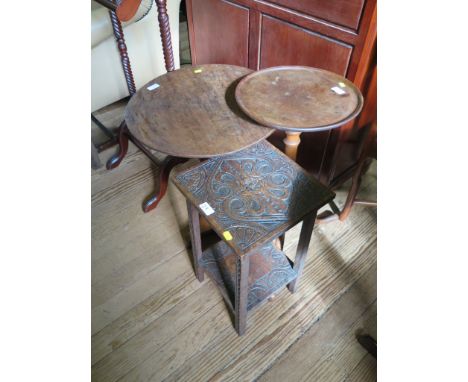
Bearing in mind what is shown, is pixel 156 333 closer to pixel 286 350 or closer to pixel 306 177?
pixel 286 350

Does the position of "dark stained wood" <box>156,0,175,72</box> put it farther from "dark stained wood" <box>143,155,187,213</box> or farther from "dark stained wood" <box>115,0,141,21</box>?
"dark stained wood" <box>143,155,187,213</box>

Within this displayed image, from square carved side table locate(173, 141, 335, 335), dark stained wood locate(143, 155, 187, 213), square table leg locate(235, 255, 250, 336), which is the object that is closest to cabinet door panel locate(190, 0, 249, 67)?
dark stained wood locate(143, 155, 187, 213)

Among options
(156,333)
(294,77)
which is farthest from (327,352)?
(294,77)

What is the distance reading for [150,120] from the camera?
1.20m

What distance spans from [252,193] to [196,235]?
334mm

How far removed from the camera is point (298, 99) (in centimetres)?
118

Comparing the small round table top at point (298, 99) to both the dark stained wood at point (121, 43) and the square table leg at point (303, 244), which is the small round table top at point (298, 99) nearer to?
the square table leg at point (303, 244)

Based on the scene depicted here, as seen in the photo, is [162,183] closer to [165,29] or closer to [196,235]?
[196,235]

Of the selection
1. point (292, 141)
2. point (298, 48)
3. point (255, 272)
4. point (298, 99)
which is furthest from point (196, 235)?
point (298, 48)

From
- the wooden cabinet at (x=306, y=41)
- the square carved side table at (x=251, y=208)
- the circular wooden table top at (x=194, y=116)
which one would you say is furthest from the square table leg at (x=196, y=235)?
the wooden cabinet at (x=306, y=41)

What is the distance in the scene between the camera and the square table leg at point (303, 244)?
3.71 feet
